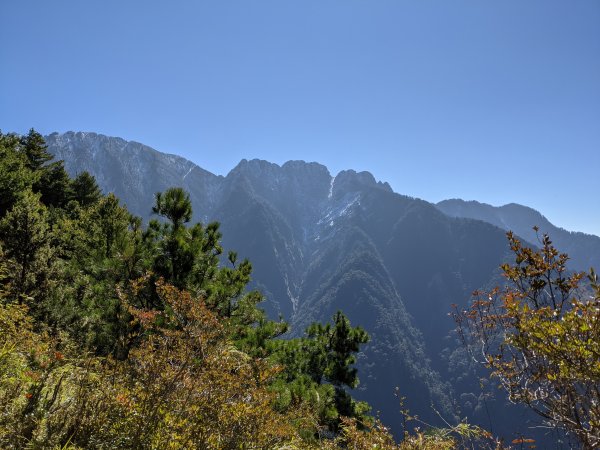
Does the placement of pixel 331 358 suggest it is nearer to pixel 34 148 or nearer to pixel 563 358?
pixel 563 358

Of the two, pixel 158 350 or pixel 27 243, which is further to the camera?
pixel 27 243

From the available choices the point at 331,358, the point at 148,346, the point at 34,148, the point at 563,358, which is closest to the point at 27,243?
the point at 148,346

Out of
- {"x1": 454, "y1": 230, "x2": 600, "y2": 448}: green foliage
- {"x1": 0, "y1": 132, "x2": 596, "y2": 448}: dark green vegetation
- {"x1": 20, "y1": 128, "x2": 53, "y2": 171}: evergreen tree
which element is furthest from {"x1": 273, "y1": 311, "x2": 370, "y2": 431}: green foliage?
{"x1": 20, "y1": 128, "x2": 53, "y2": 171}: evergreen tree

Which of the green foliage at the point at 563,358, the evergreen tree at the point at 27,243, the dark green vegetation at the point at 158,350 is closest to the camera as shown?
the green foliage at the point at 563,358

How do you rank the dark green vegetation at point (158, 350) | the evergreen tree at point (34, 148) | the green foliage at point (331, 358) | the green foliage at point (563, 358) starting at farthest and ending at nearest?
the evergreen tree at point (34, 148) < the green foliage at point (331, 358) < the dark green vegetation at point (158, 350) < the green foliage at point (563, 358)

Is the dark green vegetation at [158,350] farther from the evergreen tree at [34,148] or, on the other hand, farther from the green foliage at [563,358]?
the evergreen tree at [34,148]

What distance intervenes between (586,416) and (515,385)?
835 millimetres

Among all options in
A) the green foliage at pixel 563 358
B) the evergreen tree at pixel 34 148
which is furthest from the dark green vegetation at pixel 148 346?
the evergreen tree at pixel 34 148

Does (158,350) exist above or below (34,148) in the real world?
below

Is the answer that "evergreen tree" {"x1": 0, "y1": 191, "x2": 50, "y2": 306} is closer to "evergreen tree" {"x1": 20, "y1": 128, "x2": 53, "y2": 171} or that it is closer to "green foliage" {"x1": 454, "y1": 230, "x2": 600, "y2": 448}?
"green foliage" {"x1": 454, "y1": 230, "x2": 600, "y2": 448}

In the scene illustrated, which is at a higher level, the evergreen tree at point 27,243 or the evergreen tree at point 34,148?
the evergreen tree at point 34,148

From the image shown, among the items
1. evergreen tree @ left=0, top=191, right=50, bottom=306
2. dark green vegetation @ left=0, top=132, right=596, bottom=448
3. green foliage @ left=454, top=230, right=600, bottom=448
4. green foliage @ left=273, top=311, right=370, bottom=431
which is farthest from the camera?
green foliage @ left=273, top=311, right=370, bottom=431

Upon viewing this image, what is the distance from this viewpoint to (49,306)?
12.0m

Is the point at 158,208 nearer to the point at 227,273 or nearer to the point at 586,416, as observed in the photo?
the point at 227,273
